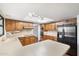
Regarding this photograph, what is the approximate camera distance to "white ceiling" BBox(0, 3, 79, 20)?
1354 mm

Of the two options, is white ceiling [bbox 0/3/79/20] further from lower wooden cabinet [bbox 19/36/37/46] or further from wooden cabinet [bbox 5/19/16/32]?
lower wooden cabinet [bbox 19/36/37/46]

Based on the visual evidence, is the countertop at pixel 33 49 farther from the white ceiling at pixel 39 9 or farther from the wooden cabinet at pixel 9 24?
the white ceiling at pixel 39 9

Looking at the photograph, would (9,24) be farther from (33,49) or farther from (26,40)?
(33,49)

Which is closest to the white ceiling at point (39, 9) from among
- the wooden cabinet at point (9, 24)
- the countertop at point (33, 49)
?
the wooden cabinet at point (9, 24)

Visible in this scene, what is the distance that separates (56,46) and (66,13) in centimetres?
53

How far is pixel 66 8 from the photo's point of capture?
1.36m

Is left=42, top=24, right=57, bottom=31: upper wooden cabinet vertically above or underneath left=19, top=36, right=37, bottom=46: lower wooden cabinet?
above

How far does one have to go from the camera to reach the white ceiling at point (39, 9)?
1.35 m

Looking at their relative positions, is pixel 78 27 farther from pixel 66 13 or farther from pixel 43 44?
pixel 43 44

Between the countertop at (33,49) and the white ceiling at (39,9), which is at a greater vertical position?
the white ceiling at (39,9)

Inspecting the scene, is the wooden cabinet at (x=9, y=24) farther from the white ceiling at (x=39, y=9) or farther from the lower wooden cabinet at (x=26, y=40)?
the lower wooden cabinet at (x=26, y=40)

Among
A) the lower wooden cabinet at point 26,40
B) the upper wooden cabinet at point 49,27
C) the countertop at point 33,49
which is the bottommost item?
the countertop at point 33,49

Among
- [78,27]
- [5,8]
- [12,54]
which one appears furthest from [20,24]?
[78,27]

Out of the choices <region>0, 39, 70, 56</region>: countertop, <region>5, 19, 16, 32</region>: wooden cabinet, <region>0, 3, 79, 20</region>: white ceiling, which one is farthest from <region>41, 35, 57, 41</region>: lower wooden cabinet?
<region>5, 19, 16, 32</region>: wooden cabinet
